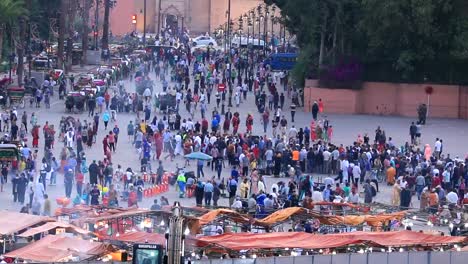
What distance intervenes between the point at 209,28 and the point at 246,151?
6435 centimetres

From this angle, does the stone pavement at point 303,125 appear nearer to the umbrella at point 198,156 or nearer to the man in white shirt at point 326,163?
the umbrella at point 198,156

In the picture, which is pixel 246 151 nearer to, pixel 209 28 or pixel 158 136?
pixel 158 136

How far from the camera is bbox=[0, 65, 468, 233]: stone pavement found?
48.7 m

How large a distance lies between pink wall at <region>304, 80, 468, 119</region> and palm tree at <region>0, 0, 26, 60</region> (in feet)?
37.7

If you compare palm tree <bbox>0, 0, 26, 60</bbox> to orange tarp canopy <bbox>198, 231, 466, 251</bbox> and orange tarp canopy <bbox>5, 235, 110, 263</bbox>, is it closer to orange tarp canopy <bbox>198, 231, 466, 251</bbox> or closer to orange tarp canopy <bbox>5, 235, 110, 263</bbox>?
orange tarp canopy <bbox>198, 231, 466, 251</bbox>

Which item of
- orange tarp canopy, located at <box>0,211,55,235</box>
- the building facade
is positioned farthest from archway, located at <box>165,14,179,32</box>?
orange tarp canopy, located at <box>0,211,55,235</box>

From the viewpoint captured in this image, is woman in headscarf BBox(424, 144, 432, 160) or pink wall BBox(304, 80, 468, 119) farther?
pink wall BBox(304, 80, 468, 119)

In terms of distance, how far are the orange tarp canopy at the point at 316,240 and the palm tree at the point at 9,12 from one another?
3395 cm

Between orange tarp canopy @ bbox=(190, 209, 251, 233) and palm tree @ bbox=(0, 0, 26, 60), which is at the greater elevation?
palm tree @ bbox=(0, 0, 26, 60)

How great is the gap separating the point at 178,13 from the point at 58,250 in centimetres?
8431

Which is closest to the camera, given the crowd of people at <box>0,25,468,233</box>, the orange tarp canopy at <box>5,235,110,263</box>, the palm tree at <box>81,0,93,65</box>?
the orange tarp canopy at <box>5,235,110,263</box>

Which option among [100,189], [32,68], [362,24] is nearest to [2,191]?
[100,189]

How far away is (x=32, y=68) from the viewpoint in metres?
73.2

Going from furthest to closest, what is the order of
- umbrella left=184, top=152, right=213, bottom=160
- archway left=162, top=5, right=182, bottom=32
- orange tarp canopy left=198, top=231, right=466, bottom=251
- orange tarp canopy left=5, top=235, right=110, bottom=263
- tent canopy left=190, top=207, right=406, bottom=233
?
archway left=162, top=5, right=182, bottom=32
umbrella left=184, top=152, right=213, bottom=160
tent canopy left=190, top=207, right=406, bottom=233
orange tarp canopy left=198, top=231, right=466, bottom=251
orange tarp canopy left=5, top=235, right=110, bottom=263
